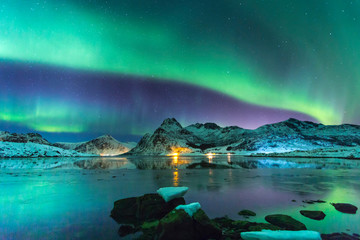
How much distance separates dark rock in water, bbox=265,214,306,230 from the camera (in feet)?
32.4

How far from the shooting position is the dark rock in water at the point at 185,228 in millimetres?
8570

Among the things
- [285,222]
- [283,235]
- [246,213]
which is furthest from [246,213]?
[283,235]

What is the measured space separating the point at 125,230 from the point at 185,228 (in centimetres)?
310

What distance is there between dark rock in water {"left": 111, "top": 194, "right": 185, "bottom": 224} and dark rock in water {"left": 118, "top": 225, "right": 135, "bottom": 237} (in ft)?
2.54

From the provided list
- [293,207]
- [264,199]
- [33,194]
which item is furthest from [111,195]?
[293,207]

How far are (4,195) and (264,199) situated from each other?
21.9 m

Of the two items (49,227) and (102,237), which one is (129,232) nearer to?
(102,237)

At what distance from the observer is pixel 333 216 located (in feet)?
39.3

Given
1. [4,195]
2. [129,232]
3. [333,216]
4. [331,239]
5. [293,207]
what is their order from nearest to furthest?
[331,239] < [129,232] < [333,216] < [293,207] < [4,195]

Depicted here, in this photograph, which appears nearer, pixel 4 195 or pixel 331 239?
pixel 331 239

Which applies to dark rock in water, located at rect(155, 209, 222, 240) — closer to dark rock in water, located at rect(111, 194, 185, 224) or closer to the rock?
the rock

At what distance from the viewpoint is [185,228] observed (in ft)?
29.2

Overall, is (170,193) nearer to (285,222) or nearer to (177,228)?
(177,228)

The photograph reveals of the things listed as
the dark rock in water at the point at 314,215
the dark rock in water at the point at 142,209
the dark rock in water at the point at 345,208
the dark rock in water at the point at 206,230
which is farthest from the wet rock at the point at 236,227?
the dark rock in water at the point at 345,208
